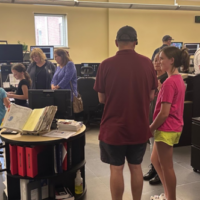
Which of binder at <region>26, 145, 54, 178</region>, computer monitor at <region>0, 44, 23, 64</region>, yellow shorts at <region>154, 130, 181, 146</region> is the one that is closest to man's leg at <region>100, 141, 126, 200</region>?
yellow shorts at <region>154, 130, 181, 146</region>

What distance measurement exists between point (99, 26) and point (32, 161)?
20.2ft

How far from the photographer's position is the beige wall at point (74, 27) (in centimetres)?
688

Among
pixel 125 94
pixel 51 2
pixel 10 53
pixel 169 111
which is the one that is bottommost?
pixel 169 111

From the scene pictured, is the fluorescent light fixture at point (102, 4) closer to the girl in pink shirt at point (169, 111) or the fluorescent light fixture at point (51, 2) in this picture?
the fluorescent light fixture at point (51, 2)

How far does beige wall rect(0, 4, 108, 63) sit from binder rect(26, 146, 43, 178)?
5420mm

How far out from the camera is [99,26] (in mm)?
7719

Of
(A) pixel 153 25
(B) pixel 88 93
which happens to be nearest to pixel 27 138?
(B) pixel 88 93

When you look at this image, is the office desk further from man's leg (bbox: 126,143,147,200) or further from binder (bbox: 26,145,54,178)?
man's leg (bbox: 126,143,147,200)

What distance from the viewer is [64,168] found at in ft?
7.56

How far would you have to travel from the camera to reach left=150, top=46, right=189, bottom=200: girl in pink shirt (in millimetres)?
1964

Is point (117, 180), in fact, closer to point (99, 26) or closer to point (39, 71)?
point (39, 71)

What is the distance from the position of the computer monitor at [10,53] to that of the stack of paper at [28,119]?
3.42m

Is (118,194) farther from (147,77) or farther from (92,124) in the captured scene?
(92,124)

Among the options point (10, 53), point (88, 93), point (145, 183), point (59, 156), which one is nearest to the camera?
point (59, 156)
